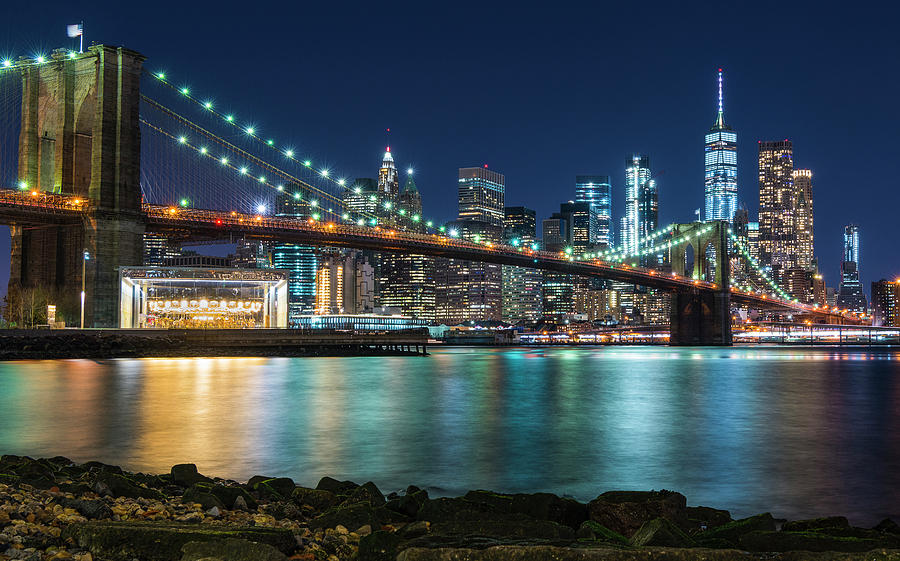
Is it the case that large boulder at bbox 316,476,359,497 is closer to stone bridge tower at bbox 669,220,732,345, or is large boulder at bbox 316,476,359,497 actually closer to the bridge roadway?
the bridge roadway

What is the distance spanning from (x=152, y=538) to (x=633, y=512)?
4.41 m

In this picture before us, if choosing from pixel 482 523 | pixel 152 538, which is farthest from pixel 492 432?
pixel 152 538

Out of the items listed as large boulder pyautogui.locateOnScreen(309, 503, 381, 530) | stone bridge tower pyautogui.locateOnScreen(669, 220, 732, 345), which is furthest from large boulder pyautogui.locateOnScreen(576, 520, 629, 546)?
stone bridge tower pyautogui.locateOnScreen(669, 220, 732, 345)

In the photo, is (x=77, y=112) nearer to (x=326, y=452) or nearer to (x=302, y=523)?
(x=326, y=452)

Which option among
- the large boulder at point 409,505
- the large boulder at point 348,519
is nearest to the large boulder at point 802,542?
the large boulder at point 348,519

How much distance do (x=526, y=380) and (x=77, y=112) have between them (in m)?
32.2

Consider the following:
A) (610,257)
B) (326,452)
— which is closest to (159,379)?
(326,452)

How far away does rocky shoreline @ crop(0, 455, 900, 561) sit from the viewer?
470 cm

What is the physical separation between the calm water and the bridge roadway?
15293 millimetres

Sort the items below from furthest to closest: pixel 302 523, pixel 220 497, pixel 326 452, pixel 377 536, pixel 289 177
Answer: pixel 289 177, pixel 326 452, pixel 220 497, pixel 302 523, pixel 377 536

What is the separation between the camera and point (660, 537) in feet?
18.6

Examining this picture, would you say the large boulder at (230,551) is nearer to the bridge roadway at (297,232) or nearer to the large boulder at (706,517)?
the large boulder at (706,517)

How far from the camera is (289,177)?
7188 cm

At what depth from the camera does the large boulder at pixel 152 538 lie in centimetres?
498
